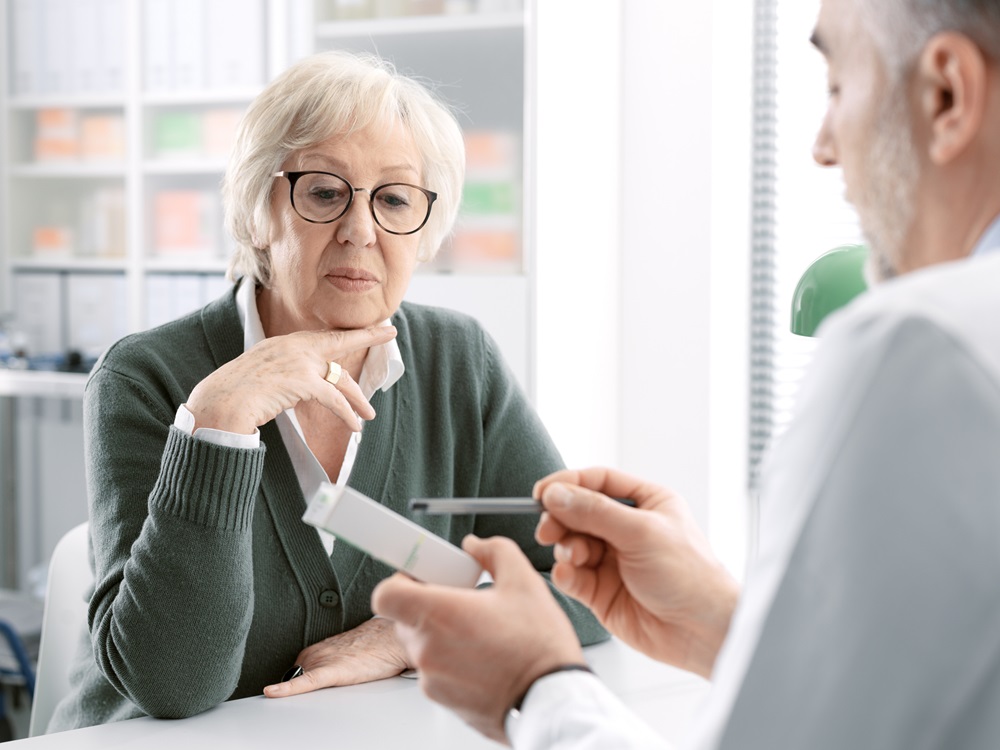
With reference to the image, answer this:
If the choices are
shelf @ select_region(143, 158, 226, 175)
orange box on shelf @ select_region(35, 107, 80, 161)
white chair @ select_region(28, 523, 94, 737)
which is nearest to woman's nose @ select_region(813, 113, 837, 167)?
white chair @ select_region(28, 523, 94, 737)

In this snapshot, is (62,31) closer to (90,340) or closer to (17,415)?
(90,340)

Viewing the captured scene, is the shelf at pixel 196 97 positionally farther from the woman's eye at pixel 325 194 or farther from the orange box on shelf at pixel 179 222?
the woman's eye at pixel 325 194

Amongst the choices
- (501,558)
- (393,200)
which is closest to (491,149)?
(393,200)

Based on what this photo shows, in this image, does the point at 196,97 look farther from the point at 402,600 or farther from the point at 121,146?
the point at 402,600

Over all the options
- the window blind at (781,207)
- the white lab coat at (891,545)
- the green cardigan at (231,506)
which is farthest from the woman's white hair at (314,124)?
the window blind at (781,207)

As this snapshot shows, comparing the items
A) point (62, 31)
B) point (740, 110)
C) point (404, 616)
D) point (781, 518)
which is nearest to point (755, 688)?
point (781, 518)

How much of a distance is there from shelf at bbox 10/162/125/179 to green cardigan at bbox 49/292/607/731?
2590 mm

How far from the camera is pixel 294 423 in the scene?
4.98 feet

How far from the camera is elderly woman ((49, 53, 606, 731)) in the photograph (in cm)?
127

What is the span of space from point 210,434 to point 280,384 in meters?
0.13

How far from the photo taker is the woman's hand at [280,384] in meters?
1.33

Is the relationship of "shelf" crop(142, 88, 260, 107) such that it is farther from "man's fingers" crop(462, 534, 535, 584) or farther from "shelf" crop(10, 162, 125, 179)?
"man's fingers" crop(462, 534, 535, 584)

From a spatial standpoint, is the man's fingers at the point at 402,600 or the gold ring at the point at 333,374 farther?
the gold ring at the point at 333,374

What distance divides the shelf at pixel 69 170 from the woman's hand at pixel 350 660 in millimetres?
3001
